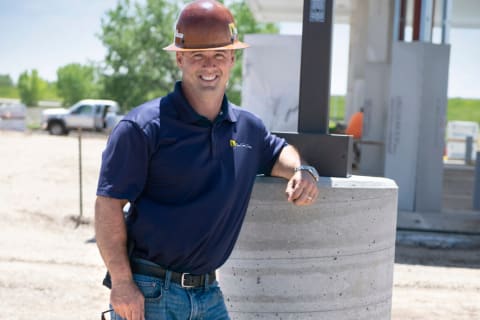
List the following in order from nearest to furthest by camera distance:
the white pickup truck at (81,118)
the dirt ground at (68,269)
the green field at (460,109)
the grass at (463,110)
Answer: the dirt ground at (68,269), the white pickup truck at (81,118), the green field at (460,109), the grass at (463,110)

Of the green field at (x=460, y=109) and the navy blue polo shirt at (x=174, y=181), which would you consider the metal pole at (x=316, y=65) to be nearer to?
the navy blue polo shirt at (x=174, y=181)

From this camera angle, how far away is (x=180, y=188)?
100 inches

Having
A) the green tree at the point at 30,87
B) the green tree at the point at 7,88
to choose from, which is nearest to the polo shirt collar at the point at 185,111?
the green tree at the point at 30,87

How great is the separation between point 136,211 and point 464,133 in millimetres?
26551

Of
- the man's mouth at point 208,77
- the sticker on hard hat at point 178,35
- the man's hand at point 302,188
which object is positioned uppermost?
the sticker on hard hat at point 178,35

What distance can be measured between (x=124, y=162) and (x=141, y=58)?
50.0m

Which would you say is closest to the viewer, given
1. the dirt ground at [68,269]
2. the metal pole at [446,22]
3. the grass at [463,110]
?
the dirt ground at [68,269]

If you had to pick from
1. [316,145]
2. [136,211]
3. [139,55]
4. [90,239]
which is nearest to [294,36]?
[90,239]

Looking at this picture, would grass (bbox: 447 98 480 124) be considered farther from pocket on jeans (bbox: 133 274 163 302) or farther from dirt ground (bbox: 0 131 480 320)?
pocket on jeans (bbox: 133 274 163 302)

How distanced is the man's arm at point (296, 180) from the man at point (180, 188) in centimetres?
38

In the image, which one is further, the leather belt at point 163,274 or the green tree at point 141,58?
the green tree at point 141,58

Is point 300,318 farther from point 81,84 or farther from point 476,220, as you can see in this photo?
point 81,84

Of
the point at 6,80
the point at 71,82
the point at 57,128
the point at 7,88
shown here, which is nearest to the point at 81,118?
the point at 57,128

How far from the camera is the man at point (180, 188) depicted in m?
2.48
